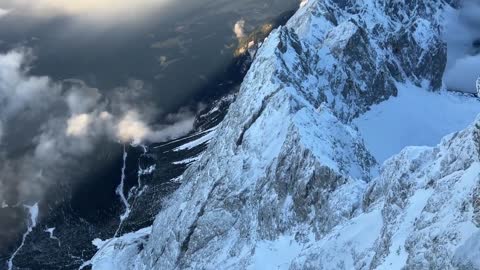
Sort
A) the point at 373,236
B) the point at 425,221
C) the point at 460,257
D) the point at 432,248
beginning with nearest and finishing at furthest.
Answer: the point at 460,257 → the point at 432,248 → the point at 425,221 → the point at 373,236

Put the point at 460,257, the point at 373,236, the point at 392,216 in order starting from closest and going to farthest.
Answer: the point at 460,257, the point at 392,216, the point at 373,236

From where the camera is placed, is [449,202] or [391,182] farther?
[391,182]

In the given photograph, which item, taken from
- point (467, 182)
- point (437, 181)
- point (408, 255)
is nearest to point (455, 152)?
point (437, 181)

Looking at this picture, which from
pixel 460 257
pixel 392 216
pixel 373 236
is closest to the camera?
pixel 460 257

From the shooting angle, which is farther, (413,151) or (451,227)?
(413,151)

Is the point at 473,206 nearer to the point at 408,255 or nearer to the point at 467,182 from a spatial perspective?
the point at 467,182

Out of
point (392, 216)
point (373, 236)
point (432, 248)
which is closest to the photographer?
point (432, 248)

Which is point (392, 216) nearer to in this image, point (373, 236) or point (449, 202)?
point (373, 236)

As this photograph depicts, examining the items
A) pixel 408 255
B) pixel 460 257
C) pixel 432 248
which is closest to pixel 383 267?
pixel 408 255

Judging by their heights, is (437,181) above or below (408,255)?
above
